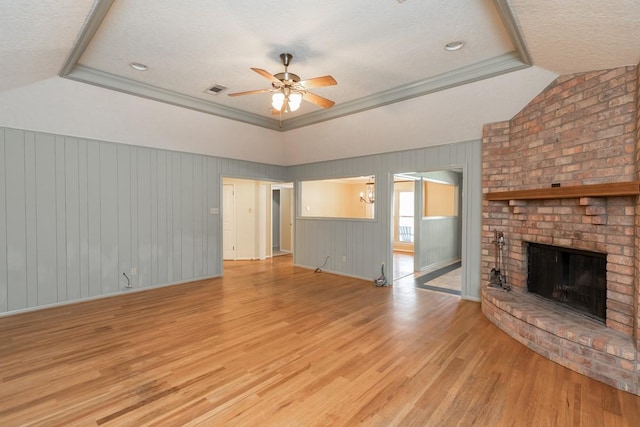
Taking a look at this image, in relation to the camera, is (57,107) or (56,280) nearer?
(57,107)

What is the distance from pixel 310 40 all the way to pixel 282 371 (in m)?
3.06

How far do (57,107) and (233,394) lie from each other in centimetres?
409

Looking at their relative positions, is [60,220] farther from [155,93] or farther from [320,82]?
[320,82]

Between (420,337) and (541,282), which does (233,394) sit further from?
(541,282)

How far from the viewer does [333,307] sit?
4.18m

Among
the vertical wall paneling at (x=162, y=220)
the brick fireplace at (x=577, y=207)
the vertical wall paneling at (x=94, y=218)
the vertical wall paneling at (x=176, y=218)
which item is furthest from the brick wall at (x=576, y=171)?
the vertical wall paneling at (x=94, y=218)

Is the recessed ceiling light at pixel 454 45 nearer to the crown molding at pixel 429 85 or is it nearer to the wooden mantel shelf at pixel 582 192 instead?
the crown molding at pixel 429 85

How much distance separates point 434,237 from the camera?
706 cm

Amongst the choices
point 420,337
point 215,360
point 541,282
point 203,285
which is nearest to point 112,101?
point 203,285

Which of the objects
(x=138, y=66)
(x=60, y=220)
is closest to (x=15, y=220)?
(x=60, y=220)

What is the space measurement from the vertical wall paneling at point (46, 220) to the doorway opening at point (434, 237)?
533 cm

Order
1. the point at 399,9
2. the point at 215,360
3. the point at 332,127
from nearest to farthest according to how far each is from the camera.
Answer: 1. the point at 399,9
2. the point at 215,360
3. the point at 332,127

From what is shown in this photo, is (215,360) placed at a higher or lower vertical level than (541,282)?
lower

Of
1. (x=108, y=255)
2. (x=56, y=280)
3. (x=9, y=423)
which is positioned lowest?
(x=9, y=423)
